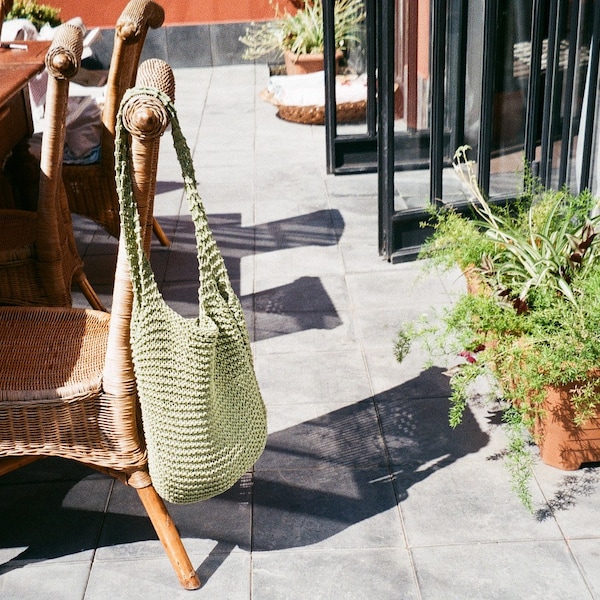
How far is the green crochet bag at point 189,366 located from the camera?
1.53 m

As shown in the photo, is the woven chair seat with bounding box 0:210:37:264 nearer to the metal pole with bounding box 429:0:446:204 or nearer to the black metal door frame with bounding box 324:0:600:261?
the black metal door frame with bounding box 324:0:600:261

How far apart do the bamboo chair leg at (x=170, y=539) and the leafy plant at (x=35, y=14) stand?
482cm

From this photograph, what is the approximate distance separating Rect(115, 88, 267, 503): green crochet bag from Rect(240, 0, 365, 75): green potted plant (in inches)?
131

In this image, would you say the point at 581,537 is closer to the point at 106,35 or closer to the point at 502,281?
the point at 502,281

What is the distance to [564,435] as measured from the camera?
214cm

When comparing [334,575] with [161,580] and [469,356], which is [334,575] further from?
[469,356]

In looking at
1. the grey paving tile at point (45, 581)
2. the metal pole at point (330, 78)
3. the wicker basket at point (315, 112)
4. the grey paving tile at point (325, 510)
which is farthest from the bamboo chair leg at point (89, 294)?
the wicker basket at point (315, 112)

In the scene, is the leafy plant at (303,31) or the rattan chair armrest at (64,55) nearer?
the rattan chair armrest at (64,55)

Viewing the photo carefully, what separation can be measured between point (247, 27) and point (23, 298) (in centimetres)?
595

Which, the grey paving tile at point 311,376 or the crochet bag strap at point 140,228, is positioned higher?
the crochet bag strap at point 140,228

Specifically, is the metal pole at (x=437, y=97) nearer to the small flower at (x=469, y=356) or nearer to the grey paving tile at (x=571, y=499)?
the small flower at (x=469, y=356)

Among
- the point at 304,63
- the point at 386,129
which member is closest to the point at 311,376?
the point at 386,129

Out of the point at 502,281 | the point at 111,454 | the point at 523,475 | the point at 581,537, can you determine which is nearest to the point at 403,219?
the point at 502,281

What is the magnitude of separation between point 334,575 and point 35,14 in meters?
5.43
